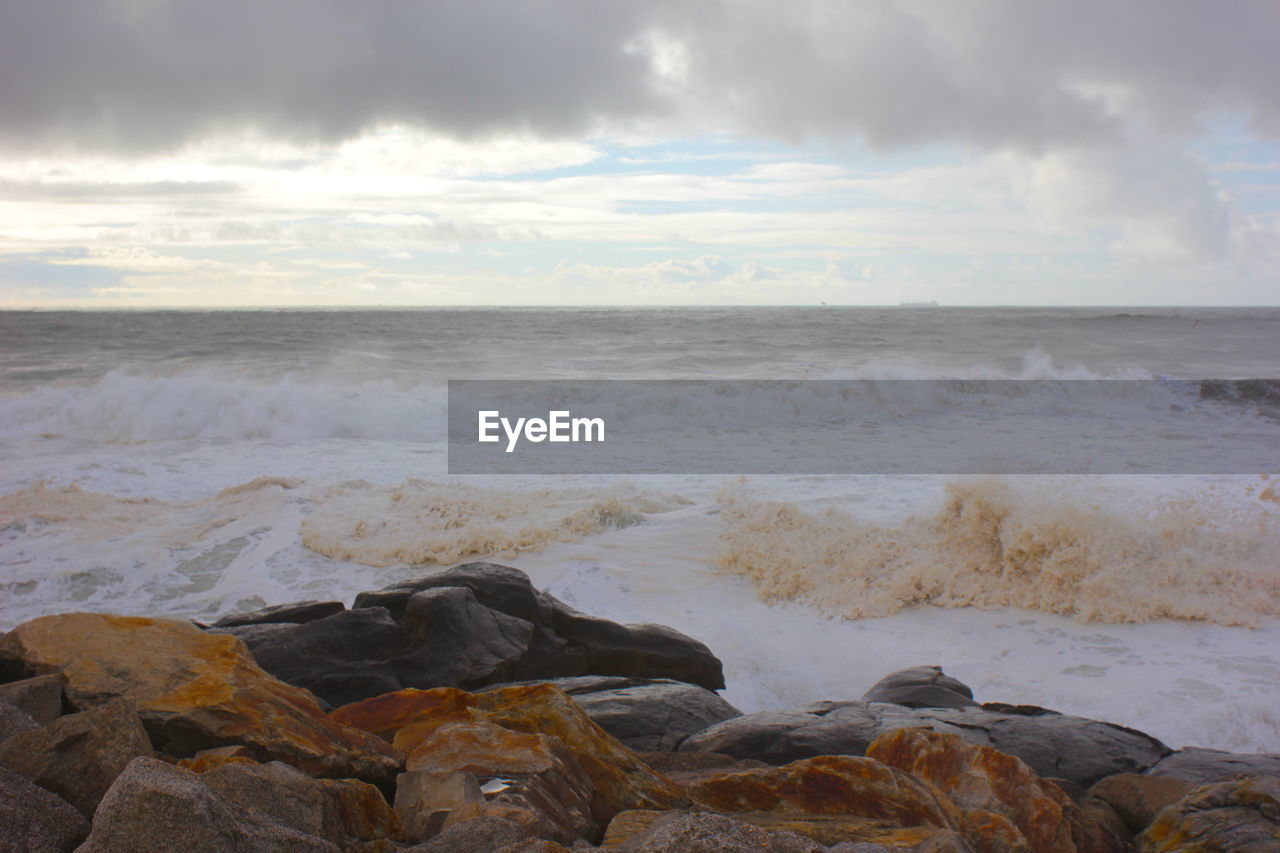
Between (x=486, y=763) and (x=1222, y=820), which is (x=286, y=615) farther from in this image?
(x=1222, y=820)

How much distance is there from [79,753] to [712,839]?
164 centimetres

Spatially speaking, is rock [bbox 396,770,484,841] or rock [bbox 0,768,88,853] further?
rock [bbox 396,770,484,841]

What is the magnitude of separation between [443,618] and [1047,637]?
14.7ft

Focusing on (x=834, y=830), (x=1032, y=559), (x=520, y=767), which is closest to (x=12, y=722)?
(x=520, y=767)

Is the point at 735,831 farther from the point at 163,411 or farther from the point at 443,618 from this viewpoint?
the point at 163,411

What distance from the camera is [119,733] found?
7.68 feet

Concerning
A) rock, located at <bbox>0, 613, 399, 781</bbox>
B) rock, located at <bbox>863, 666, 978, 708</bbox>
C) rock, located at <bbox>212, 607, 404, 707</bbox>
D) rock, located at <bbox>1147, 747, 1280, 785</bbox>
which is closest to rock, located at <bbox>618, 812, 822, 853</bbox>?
rock, located at <bbox>0, 613, 399, 781</bbox>

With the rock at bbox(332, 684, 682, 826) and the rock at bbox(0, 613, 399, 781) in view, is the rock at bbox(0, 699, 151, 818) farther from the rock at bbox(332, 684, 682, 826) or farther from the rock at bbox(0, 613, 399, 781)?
the rock at bbox(332, 684, 682, 826)

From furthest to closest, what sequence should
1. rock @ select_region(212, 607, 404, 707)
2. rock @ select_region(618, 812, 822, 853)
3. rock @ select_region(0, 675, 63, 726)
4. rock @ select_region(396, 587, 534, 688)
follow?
rock @ select_region(396, 587, 534, 688) < rock @ select_region(212, 607, 404, 707) < rock @ select_region(0, 675, 63, 726) < rock @ select_region(618, 812, 822, 853)

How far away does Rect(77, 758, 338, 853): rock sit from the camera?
5.90 feet

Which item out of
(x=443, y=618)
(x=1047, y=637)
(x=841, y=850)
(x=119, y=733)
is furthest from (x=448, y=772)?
(x=1047, y=637)

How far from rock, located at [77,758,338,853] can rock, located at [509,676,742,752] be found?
2239mm

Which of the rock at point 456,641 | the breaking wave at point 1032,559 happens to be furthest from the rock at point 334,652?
the breaking wave at point 1032,559

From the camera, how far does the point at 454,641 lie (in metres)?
4.85
